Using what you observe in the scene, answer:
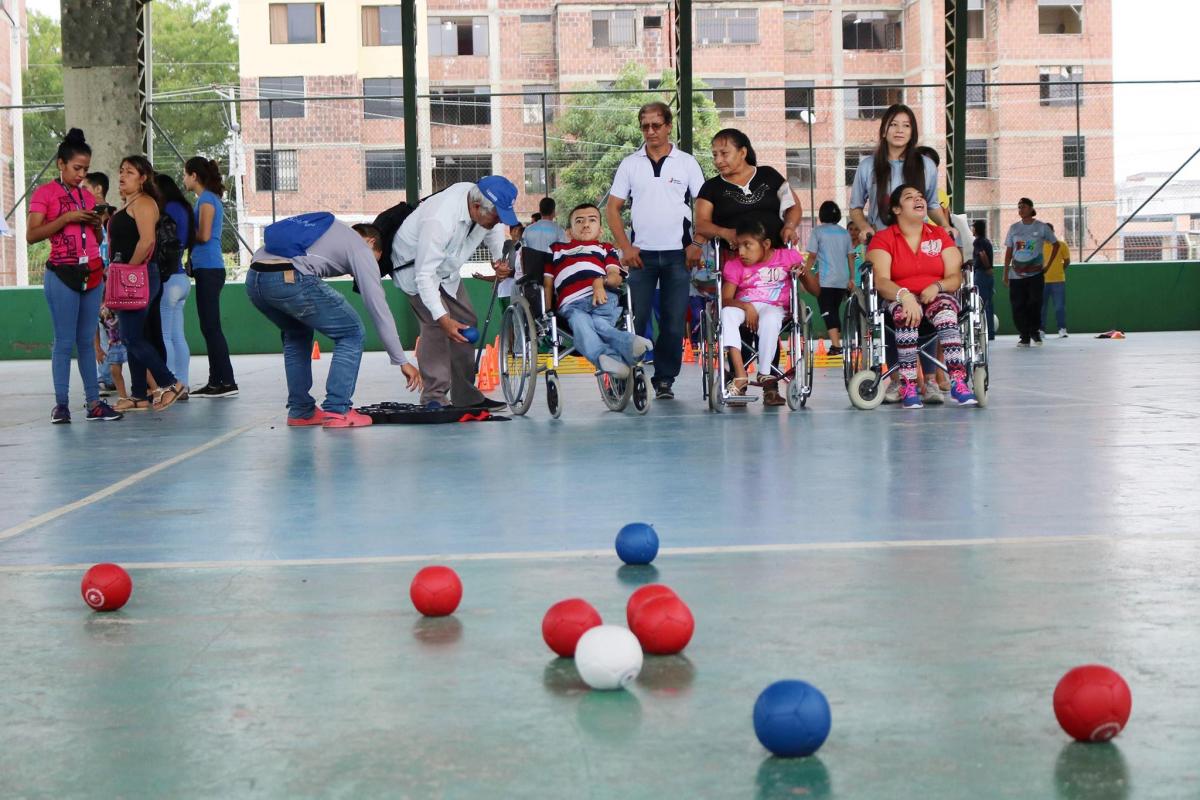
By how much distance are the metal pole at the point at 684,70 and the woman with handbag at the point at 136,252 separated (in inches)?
306

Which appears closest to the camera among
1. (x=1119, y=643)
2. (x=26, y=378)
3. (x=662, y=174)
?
(x=1119, y=643)

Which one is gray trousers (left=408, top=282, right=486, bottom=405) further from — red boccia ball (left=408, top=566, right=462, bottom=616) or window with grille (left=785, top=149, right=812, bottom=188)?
window with grille (left=785, top=149, right=812, bottom=188)

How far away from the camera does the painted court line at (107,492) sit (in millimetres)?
5094

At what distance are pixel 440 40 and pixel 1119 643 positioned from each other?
4104cm

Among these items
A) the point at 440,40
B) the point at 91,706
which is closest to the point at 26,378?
the point at 91,706

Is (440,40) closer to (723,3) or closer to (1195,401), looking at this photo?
(723,3)

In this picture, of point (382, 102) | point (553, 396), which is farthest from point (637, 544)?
point (382, 102)

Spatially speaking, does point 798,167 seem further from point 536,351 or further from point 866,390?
point 536,351

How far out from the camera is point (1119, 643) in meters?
3.10

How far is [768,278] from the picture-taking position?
917 centimetres

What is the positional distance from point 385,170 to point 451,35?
760 cm

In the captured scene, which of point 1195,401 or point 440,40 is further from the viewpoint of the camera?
point 440,40

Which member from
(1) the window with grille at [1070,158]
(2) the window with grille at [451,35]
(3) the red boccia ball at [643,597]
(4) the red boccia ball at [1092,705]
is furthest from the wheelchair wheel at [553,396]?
(2) the window with grille at [451,35]

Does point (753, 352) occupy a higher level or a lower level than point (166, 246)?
lower
